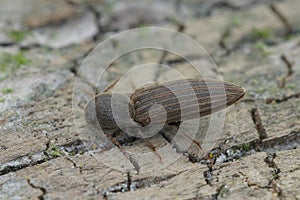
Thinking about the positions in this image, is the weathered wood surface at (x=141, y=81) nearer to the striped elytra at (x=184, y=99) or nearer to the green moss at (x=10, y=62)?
the green moss at (x=10, y=62)

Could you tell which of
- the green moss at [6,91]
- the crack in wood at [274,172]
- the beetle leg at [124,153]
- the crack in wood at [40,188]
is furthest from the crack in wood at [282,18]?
the crack in wood at [40,188]

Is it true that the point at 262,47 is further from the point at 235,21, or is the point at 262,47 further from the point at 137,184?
the point at 137,184

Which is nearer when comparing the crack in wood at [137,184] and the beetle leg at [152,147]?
the crack in wood at [137,184]

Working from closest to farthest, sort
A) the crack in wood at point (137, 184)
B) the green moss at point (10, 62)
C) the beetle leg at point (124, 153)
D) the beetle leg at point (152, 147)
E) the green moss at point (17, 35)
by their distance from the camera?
the crack in wood at point (137, 184) → the beetle leg at point (124, 153) → the beetle leg at point (152, 147) → the green moss at point (10, 62) → the green moss at point (17, 35)

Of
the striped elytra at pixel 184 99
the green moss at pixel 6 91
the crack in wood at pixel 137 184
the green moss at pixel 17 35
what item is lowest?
the crack in wood at pixel 137 184

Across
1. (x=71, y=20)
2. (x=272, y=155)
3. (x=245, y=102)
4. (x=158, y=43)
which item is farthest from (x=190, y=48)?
(x=272, y=155)

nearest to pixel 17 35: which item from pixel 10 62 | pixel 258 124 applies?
pixel 10 62

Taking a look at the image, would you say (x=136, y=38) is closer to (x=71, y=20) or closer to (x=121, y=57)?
(x=121, y=57)
